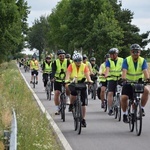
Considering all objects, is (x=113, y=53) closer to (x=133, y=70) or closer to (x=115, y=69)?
(x=115, y=69)

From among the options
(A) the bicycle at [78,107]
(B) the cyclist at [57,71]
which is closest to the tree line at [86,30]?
(B) the cyclist at [57,71]

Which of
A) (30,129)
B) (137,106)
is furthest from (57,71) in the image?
(30,129)

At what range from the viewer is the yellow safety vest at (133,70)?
11.4 metres

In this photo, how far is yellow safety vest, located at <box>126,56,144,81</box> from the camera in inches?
449

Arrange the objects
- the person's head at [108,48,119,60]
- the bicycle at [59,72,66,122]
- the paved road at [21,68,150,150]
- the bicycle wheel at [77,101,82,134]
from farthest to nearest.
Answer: the person's head at [108,48,119,60] < the bicycle at [59,72,66,122] < the bicycle wheel at [77,101,82,134] < the paved road at [21,68,150,150]

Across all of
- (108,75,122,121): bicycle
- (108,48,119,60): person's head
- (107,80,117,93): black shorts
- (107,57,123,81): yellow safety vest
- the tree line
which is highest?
the tree line

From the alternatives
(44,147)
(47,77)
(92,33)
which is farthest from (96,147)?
(92,33)

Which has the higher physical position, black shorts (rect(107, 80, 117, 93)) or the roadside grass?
black shorts (rect(107, 80, 117, 93))

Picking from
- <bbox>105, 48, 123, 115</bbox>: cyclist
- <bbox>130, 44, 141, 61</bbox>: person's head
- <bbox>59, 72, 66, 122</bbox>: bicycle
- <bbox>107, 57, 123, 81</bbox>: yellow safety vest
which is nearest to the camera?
<bbox>130, 44, 141, 61</bbox>: person's head

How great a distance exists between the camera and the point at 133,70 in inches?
451

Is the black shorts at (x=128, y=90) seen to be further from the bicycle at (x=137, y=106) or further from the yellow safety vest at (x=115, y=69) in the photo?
the yellow safety vest at (x=115, y=69)

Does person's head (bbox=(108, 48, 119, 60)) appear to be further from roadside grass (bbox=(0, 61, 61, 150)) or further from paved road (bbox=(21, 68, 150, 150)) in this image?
roadside grass (bbox=(0, 61, 61, 150))

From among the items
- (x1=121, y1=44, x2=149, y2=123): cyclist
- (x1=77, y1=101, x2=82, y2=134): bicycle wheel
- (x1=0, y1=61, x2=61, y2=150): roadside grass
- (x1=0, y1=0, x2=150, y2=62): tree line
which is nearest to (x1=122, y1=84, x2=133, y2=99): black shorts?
(x1=121, y1=44, x2=149, y2=123): cyclist

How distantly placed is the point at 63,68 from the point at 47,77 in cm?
886
